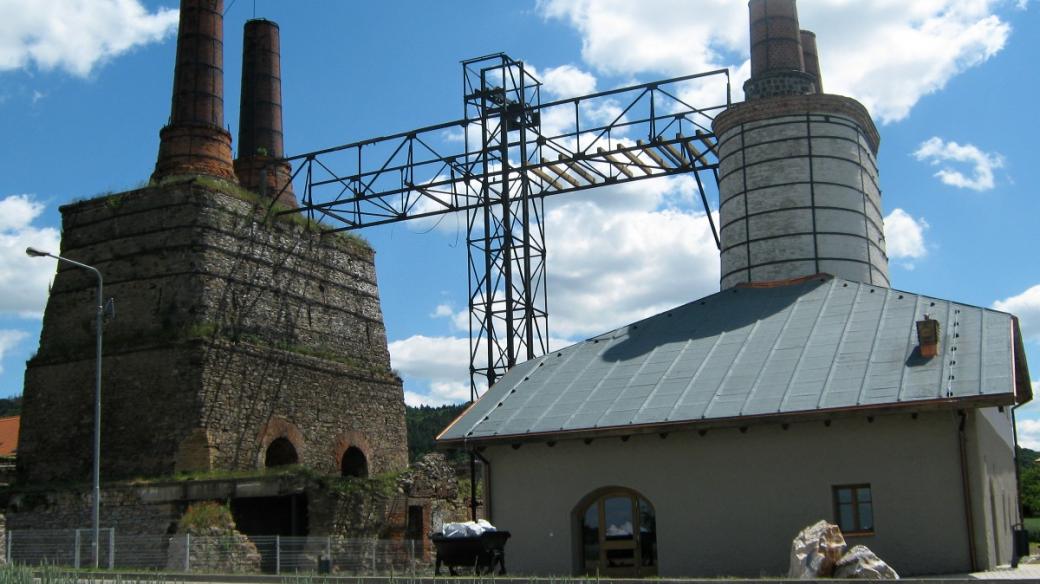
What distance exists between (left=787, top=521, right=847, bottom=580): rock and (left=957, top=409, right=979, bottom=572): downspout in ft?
7.41

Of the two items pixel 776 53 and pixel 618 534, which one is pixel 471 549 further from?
pixel 776 53

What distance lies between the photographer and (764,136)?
2166cm

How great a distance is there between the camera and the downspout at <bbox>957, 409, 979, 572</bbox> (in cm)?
1404

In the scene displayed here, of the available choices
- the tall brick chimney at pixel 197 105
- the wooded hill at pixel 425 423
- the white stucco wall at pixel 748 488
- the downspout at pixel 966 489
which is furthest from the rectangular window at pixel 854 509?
the wooded hill at pixel 425 423

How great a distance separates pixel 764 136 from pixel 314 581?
1302 centimetres

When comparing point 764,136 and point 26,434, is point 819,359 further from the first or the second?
point 26,434

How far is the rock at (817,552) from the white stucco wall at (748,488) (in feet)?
6.57

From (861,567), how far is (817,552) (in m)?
0.51

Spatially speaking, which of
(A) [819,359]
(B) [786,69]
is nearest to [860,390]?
(A) [819,359]

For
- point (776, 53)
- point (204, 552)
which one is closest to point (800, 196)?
point (776, 53)

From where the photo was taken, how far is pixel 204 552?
2078 centimetres

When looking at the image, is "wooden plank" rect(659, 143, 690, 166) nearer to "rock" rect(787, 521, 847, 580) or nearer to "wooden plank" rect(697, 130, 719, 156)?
"wooden plank" rect(697, 130, 719, 156)

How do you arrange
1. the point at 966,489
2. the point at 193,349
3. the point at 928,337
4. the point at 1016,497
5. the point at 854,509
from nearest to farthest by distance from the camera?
the point at 966,489
the point at 854,509
the point at 928,337
the point at 1016,497
the point at 193,349

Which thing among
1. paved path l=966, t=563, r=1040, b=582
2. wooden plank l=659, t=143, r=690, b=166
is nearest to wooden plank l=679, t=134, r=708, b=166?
wooden plank l=659, t=143, r=690, b=166
